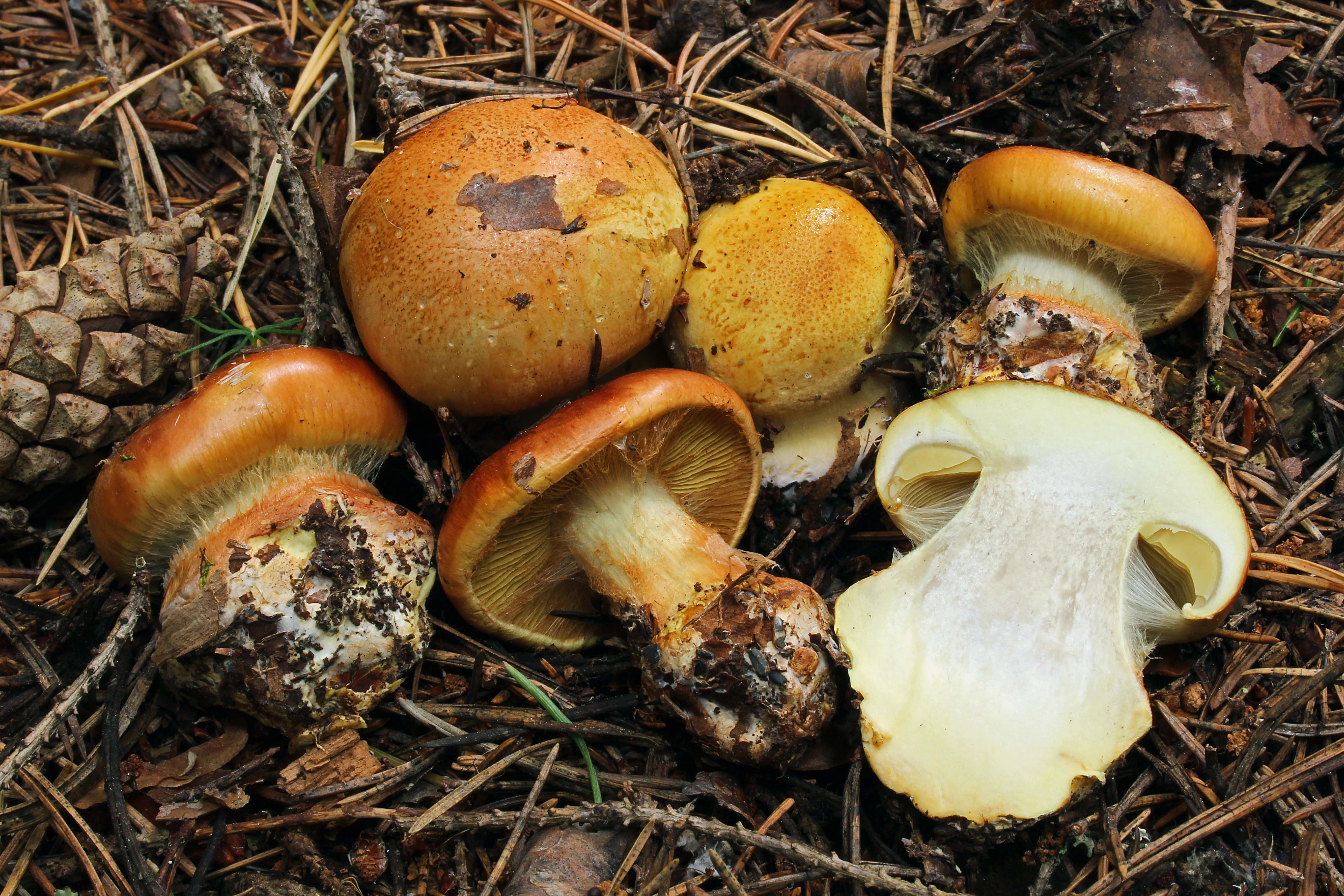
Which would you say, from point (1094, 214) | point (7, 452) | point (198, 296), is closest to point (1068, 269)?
point (1094, 214)

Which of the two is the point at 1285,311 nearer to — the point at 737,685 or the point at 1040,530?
the point at 1040,530

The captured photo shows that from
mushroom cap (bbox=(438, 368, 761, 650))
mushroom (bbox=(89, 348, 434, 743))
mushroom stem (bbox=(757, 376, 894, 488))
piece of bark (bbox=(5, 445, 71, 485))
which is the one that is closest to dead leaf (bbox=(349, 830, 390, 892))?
mushroom (bbox=(89, 348, 434, 743))

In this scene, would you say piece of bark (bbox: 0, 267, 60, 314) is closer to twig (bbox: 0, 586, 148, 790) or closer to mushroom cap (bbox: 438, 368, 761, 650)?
twig (bbox: 0, 586, 148, 790)

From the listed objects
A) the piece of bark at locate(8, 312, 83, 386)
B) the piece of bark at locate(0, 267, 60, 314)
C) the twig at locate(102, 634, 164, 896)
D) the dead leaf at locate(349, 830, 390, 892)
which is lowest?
the dead leaf at locate(349, 830, 390, 892)

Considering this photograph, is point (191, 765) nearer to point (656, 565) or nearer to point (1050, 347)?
point (656, 565)

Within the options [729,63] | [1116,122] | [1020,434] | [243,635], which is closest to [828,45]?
[729,63]

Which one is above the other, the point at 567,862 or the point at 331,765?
the point at 331,765
